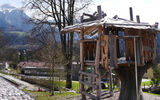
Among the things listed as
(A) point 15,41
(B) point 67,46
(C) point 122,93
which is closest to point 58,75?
(B) point 67,46

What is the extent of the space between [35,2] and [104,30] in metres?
12.6

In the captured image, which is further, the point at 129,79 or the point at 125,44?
the point at 129,79

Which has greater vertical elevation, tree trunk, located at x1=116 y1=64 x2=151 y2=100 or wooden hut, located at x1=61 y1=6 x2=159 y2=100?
wooden hut, located at x1=61 y1=6 x2=159 y2=100

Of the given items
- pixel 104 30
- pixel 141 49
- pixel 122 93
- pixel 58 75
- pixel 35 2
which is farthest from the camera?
pixel 35 2

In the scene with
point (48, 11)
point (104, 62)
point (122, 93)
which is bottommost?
point (122, 93)

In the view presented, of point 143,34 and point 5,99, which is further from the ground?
point 143,34

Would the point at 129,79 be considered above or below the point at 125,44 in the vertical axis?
below

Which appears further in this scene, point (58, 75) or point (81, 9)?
point (81, 9)

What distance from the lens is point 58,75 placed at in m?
14.4

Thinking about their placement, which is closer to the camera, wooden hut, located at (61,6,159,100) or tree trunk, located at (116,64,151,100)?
wooden hut, located at (61,6,159,100)

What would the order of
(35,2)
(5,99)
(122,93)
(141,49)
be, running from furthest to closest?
(35,2)
(122,93)
(141,49)
(5,99)

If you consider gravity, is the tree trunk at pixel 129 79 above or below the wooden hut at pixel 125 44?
below

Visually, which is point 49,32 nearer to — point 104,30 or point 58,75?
point 58,75

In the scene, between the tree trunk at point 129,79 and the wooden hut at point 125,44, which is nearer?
the wooden hut at point 125,44
